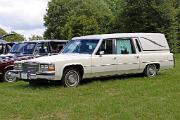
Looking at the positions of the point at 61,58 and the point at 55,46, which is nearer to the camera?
the point at 61,58

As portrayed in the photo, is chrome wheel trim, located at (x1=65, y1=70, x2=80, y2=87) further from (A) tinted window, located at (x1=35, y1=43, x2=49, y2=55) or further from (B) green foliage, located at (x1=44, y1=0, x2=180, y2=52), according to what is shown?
(B) green foliage, located at (x1=44, y1=0, x2=180, y2=52)

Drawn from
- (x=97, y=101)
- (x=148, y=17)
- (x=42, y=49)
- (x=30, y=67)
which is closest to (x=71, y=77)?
(x=30, y=67)

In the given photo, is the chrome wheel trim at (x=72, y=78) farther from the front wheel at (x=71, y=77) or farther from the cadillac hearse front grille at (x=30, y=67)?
the cadillac hearse front grille at (x=30, y=67)

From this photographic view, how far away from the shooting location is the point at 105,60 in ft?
50.3

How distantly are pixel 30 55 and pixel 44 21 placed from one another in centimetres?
5496

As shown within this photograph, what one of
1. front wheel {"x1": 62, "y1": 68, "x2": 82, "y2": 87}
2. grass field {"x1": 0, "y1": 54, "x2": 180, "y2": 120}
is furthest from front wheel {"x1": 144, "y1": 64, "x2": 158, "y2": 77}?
front wheel {"x1": 62, "y1": 68, "x2": 82, "y2": 87}

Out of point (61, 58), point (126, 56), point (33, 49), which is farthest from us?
point (33, 49)

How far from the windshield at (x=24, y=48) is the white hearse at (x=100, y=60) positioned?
330cm

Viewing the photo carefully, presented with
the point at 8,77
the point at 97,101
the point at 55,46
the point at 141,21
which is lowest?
the point at 97,101

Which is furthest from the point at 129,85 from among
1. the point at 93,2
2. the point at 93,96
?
the point at 93,2

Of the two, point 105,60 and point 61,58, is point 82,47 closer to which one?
point 105,60

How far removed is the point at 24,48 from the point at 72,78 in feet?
18.2

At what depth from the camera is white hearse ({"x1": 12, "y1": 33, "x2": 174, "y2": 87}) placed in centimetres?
1430

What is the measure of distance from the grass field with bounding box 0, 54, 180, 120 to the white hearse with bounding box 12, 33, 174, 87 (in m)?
0.41
